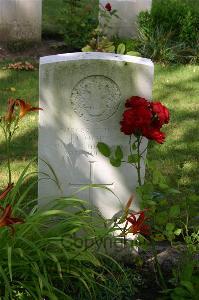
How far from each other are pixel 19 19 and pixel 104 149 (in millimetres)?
4898

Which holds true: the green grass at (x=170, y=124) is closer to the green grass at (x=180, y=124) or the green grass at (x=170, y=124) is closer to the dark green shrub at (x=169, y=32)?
the green grass at (x=180, y=124)

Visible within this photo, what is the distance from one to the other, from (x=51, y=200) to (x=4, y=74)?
3640mm

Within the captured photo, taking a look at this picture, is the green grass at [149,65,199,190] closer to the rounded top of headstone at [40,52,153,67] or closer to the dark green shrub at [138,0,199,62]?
the dark green shrub at [138,0,199,62]

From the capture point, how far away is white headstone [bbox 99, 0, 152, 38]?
8383mm

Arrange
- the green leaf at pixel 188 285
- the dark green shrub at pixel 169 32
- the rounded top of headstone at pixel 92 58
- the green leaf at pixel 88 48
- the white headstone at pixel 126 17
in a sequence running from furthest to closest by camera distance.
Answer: the white headstone at pixel 126 17, the dark green shrub at pixel 169 32, the green leaf at pixel 88 48, the rounded top of headstone at pixel 92 58, the green leaf at pixel 188 285

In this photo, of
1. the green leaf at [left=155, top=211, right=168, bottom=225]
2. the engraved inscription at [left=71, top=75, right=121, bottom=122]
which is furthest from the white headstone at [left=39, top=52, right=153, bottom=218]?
the green leaf at [left=155, top=211, right=168, bottom=225]

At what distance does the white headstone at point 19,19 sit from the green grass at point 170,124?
2.51 feet

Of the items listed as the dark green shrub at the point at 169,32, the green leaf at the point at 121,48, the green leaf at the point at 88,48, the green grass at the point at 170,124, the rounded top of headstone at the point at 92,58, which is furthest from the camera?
the dark green shrub at the point at 169,32

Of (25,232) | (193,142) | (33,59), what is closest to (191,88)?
(193,142)

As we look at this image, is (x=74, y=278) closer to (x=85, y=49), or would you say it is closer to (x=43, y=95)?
(x=43, y=95)

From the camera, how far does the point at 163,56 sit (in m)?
7.93

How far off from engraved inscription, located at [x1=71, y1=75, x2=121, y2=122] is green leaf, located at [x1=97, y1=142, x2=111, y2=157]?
0.53 ft

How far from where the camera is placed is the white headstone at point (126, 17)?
27.5 feet

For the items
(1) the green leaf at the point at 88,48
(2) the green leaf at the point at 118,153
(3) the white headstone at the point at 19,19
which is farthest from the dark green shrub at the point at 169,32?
(2) the green leaf at the point at 118,153
